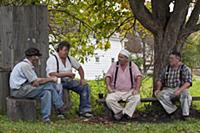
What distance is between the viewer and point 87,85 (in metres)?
9.54

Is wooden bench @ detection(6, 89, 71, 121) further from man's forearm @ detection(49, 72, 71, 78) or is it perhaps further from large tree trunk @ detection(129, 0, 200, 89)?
large tree trunk @ detection(129, 0, 200, 89)

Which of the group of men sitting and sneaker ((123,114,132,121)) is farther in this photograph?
sneaker ((123,114,132,121))

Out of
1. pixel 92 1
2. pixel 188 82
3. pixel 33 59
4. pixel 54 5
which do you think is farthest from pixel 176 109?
pixel 54 5

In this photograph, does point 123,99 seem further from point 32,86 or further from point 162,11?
point 162,11

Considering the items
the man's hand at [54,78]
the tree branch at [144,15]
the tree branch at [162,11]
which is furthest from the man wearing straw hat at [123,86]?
the tree branch at [162,11]

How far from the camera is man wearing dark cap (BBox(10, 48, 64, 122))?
28.7 ft

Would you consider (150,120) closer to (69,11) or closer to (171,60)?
(171,60)

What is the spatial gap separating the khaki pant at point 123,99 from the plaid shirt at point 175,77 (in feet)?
2.46

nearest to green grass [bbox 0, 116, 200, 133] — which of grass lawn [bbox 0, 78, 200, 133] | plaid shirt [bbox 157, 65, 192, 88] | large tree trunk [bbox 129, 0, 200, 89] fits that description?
grass lawn [bbox 0, 78, 200, 133]

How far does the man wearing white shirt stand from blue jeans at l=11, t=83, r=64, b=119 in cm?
49

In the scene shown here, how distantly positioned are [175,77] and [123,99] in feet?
3.56

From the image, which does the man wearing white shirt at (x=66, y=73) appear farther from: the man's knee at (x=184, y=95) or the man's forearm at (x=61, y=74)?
the man's knee at (x=184, y=95)

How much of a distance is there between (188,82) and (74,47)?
510cm

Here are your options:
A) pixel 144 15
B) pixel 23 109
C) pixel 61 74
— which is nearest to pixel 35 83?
pixel 23 109
